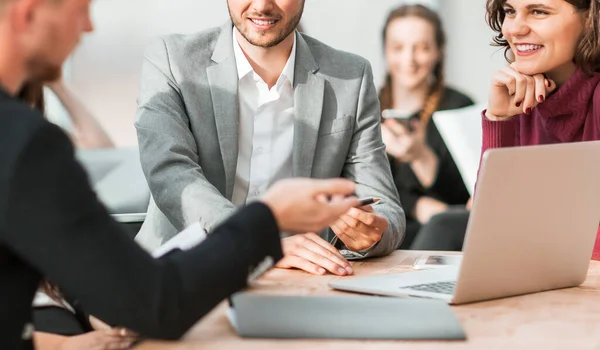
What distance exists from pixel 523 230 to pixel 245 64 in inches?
41.6

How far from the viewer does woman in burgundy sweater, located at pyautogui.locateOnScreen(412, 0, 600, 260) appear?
7.22ft

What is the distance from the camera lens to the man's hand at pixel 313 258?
67.7 inches

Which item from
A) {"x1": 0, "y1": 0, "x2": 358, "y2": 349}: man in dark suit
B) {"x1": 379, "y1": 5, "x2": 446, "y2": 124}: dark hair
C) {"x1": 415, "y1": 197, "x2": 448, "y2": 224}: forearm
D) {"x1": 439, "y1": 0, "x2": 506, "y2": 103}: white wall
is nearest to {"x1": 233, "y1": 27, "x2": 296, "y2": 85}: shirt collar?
{"x1": 0, "y1": 0, "x2": 358, "y2": 349}: man in dark suit

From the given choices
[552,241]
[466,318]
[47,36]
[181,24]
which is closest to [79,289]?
[47,36]

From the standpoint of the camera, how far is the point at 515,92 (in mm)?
2221

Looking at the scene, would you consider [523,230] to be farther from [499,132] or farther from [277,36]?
[277,36]

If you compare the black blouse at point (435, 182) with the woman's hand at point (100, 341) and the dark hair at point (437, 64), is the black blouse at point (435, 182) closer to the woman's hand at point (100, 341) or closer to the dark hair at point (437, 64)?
the dark hair at point (437, 64)

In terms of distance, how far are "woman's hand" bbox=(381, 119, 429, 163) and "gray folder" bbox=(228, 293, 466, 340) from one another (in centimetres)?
308

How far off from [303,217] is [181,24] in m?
4.20

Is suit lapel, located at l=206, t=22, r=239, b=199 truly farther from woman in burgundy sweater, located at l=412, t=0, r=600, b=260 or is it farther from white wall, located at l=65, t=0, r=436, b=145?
white wall, located at l=65, t=0, r=436, b=145

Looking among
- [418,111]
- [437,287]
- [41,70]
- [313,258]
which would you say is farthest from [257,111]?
[418,111]

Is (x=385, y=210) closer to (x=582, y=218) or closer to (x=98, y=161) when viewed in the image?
(x=582, y=218)

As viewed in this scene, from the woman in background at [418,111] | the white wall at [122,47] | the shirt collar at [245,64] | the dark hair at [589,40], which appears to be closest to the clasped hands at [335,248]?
the shirt collar at [245,64]

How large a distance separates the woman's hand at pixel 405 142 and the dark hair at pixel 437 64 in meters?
0.18
